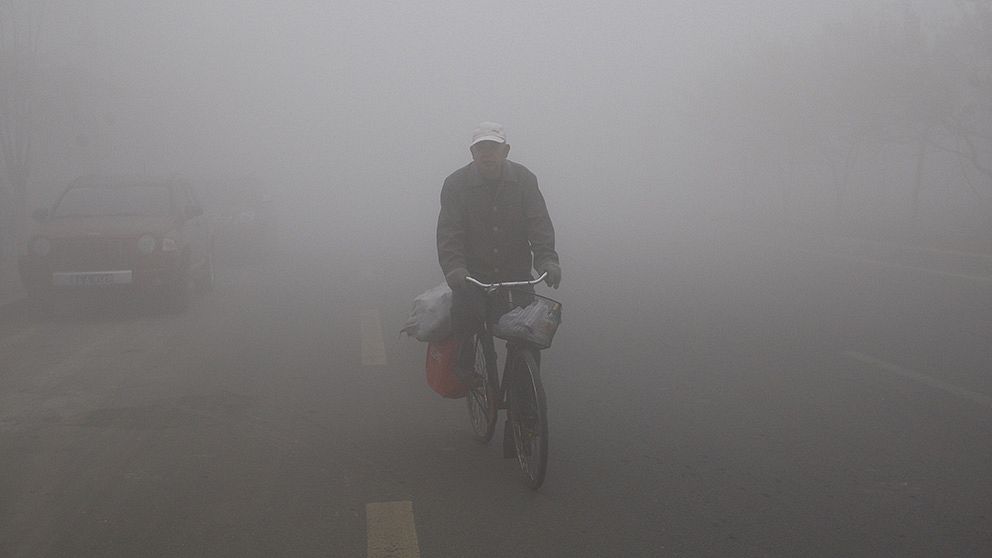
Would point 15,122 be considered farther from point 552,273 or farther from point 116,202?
point 552,273

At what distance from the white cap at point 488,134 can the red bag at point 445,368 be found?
1.12 metres

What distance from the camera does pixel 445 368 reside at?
5.34 m

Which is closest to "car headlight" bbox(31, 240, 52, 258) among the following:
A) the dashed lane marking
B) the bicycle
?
the bicycle

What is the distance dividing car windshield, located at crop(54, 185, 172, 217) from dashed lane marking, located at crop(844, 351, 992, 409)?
809 centimetres

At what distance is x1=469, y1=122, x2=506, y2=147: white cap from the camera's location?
492cm

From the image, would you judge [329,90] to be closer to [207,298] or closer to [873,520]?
[207,298]

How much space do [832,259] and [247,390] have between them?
13.1 meters

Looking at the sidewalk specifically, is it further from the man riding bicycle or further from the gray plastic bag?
the gray plastic bag

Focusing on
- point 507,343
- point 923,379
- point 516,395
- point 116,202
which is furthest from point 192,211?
point 923,379

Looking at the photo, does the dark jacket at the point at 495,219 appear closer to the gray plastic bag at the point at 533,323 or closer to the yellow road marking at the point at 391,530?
the gray plastic bag at the point at 533,323

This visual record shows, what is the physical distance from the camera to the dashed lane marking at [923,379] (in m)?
6.50

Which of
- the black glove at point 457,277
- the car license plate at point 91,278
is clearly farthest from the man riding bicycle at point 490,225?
the car license plate at point 91,278

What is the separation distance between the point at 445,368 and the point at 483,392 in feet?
0.87

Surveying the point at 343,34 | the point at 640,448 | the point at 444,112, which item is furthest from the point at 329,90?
Result: the point at 640,448
